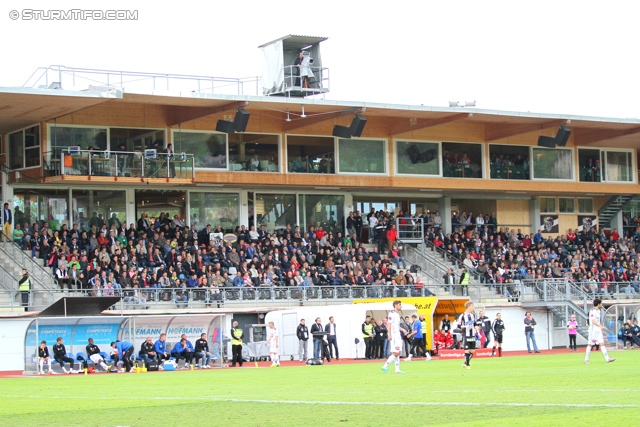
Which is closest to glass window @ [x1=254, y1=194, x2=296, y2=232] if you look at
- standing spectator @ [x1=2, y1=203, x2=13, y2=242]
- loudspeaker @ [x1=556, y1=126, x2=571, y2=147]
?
standing spectator @ [x1=2, y1=203, x2=13, y2=242]

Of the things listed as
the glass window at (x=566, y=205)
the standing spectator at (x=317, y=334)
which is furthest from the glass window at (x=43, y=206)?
the glass window at (x=566, y=205)

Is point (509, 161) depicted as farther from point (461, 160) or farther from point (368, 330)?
point (368, 330)

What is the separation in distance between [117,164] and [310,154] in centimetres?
892

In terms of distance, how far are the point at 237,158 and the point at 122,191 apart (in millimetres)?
4753

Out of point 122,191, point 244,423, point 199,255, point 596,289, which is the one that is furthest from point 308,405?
point 596,289

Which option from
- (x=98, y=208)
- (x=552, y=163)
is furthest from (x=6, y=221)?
(x=552, y=163)

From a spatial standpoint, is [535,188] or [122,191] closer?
[122,191]

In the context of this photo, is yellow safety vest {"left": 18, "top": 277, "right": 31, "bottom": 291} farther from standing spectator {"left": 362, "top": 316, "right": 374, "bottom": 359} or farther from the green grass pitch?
the green grass pitch

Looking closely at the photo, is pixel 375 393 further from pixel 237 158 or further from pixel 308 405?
pixel 237 158

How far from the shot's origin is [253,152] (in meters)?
39.3

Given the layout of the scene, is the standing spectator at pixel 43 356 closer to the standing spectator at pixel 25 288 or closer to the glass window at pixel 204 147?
the standing spectator at pixel 25 288

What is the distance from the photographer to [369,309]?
31641 mm

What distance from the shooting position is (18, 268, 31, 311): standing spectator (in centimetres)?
3017

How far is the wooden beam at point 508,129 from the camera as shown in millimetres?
43281
